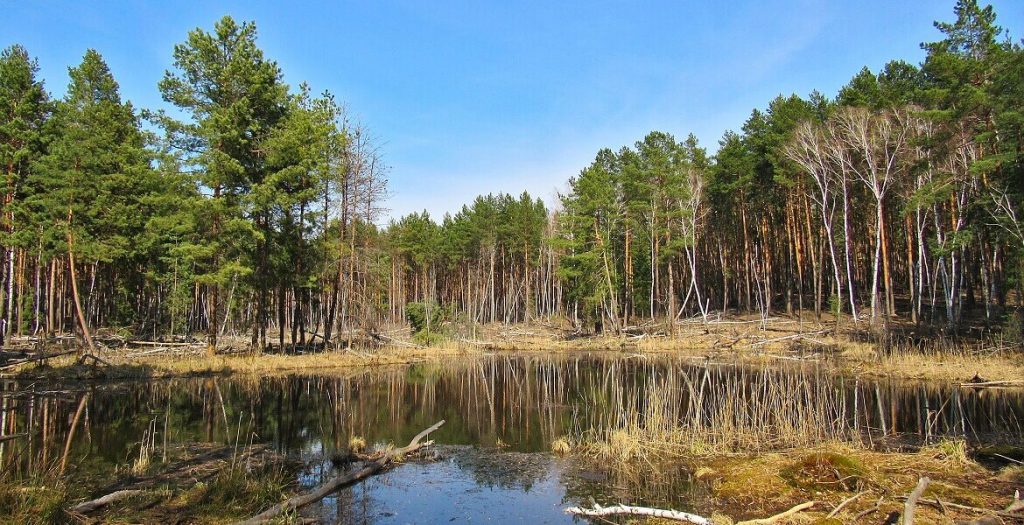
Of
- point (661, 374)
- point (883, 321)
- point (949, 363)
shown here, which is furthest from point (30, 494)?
point (883, 321)

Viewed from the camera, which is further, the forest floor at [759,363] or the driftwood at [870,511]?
the forest floor at [759,363]

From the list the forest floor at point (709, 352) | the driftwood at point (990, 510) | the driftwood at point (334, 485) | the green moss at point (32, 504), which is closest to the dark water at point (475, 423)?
the driftwood at point (334, 485)

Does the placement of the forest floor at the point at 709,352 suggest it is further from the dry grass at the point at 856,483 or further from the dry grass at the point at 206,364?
the dry grass at the point at 856,483

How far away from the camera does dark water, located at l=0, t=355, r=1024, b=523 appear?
866 centimetres

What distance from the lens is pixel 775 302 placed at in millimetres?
47719

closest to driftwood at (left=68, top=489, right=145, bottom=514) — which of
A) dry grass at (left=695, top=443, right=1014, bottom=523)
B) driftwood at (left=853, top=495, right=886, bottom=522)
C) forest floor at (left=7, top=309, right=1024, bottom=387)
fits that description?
dry grass at (left=695, top=443, right=1014, bottom=523)

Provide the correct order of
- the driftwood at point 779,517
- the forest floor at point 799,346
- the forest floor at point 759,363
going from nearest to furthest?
the driftwood at point 779,517 < the forest floor at point 759,363 < the forest floor at point 799,346

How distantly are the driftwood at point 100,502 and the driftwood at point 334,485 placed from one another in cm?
190

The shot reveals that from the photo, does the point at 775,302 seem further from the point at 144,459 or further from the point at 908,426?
the point at 144,459

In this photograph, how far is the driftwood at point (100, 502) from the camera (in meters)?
6.30

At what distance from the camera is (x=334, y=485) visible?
836 centimetres

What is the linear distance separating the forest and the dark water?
8.11m

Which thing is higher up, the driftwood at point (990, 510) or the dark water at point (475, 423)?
the driftwood at point (990, 510)

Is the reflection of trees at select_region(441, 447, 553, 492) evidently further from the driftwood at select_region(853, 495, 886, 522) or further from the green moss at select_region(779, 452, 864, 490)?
the driftwood at select_region(853, 495, 886, 522)
